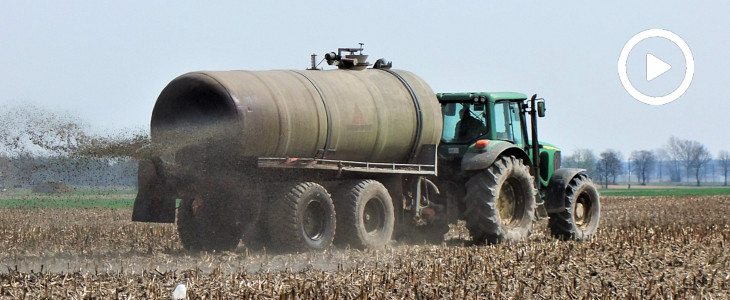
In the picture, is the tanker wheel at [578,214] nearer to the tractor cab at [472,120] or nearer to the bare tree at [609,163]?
the tractor cab at [472,120]

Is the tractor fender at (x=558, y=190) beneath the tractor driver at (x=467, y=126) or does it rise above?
beneath

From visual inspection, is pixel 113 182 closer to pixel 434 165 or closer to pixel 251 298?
pixel 434 165

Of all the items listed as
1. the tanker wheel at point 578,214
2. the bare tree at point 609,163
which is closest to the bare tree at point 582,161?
the bare tree at point 609,163

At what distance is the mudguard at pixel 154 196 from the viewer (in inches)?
480

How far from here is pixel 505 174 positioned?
13906 mm

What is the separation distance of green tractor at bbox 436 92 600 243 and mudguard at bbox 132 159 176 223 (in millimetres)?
4239

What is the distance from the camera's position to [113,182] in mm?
12734

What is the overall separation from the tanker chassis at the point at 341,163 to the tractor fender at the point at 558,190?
2 centimetres

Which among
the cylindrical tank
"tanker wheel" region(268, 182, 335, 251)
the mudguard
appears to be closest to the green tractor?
the cylindrical tank

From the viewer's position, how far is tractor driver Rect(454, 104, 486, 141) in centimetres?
1455

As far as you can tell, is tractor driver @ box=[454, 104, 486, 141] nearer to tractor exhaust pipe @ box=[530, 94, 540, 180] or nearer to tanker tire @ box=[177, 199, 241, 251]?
tractor exhaust pipe @ box=[530, 94, 540, 180]

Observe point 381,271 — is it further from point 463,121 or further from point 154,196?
point 463,121

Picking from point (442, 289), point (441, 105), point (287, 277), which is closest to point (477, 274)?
point (442, 289)

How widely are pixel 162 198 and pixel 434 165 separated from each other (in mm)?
3984
